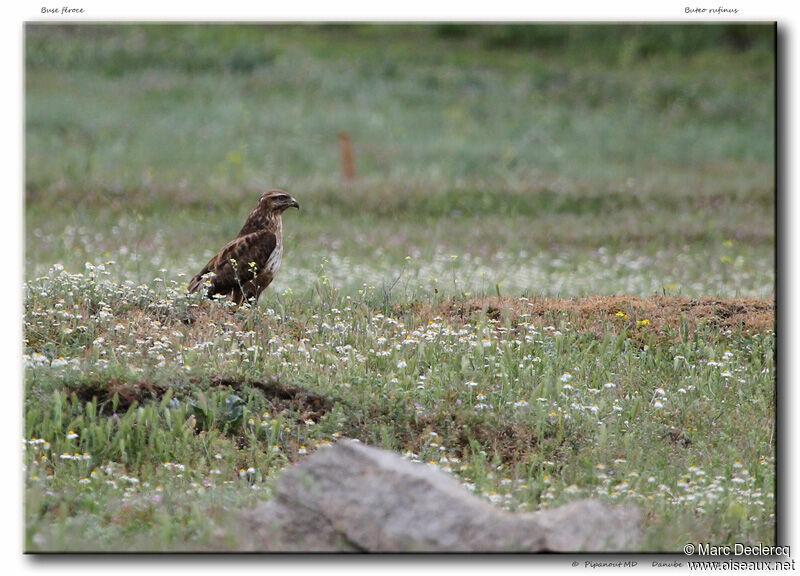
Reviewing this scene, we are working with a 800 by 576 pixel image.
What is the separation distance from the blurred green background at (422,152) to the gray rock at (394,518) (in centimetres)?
440

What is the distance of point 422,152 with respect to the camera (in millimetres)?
24797

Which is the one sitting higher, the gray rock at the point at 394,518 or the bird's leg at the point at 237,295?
the bird's leg at the point at 237,295

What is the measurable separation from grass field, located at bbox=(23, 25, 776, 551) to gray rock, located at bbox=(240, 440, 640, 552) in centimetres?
32

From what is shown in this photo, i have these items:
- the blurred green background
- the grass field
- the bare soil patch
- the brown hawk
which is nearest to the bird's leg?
the brown hawk

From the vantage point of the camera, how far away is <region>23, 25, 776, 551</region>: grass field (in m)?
7.23

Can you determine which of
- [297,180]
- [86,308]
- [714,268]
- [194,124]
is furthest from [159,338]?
[194,124]

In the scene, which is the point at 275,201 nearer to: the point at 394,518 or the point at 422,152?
the point at 394,518

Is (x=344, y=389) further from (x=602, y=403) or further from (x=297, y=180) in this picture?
(x=297, y=180)

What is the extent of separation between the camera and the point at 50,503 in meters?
6.54

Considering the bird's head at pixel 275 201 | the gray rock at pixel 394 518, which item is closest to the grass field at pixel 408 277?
the gray rock at pixel 394 518

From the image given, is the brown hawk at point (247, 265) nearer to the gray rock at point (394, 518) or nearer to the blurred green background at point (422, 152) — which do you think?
the blurred green background at point (422, 152)

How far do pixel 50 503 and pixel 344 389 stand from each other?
2.47 m

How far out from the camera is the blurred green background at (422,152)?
51.1ft

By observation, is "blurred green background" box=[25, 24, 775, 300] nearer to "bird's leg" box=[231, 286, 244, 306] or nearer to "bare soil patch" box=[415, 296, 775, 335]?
"bare soil patch" box=[415, 296, 775, 335]
